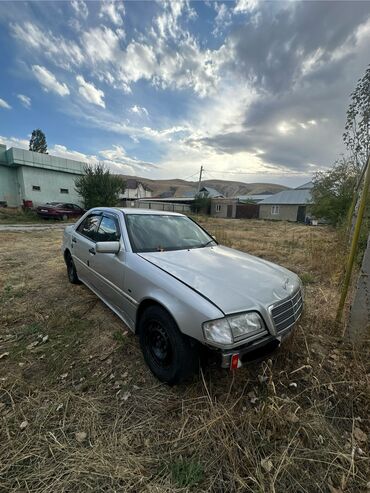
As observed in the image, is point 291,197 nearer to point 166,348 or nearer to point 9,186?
point 9,186

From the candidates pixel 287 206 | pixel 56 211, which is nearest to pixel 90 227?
pixel 56 211

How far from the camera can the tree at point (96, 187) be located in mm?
17953

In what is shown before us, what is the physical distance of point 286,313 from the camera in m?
1.95

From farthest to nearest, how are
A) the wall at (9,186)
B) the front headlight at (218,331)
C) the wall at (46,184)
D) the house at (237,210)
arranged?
the house at (237,210), the wall at (9,186), the wall at (46,184), the front headlight at (218,331)

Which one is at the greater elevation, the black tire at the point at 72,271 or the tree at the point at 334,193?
the tree at the point at 334,193

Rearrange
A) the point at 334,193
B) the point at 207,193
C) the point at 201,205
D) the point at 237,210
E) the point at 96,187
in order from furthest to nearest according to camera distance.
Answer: the point at 207,193 → the point at 201,205 → the point at 237,210 → the point at 96,187 → the point at 334,193

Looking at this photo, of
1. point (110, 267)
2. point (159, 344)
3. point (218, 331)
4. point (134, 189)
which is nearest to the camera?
point (218, 331)

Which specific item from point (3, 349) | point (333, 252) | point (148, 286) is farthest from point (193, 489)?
point (333, 252)

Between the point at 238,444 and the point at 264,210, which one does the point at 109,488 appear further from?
the point at 264,210

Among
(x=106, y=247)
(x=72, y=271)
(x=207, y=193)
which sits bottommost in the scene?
(x=72, y=271)

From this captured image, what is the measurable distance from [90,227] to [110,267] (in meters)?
1.24

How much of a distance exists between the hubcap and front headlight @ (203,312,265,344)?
0.47 m

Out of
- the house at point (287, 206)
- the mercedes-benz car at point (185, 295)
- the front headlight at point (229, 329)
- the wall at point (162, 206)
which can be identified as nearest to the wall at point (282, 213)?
the house at point (287, 206)

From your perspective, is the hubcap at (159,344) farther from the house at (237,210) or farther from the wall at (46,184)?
the house at (237,210)
